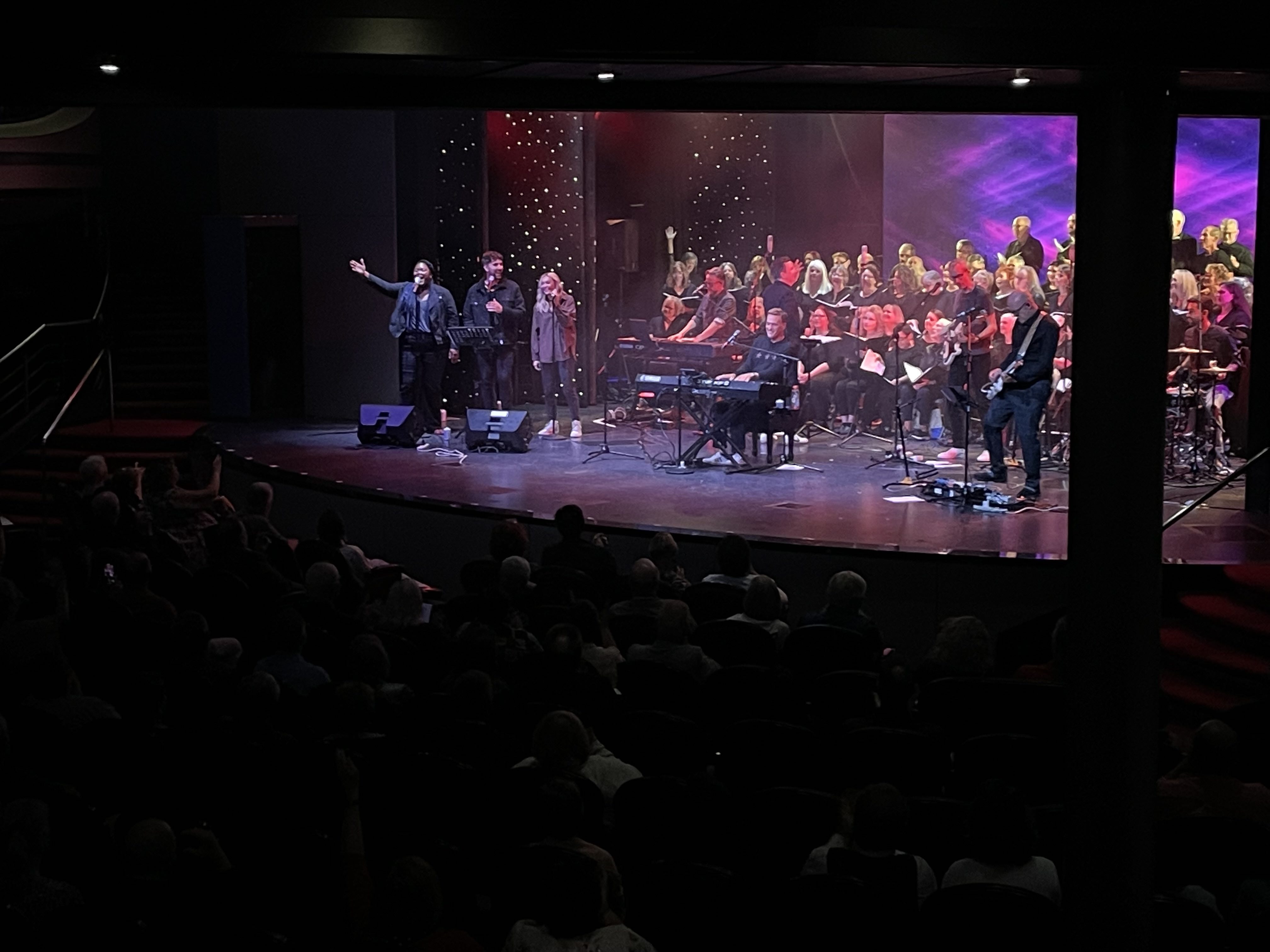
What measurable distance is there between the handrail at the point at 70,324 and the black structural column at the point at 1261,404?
28.5 feet

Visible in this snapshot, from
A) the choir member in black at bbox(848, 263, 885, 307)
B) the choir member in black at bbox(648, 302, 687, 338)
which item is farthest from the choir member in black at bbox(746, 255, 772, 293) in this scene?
the choir member in black at bbox(848, 263, 885, 307)

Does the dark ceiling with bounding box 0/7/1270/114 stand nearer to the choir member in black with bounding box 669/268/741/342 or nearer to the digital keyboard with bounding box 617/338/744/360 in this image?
the digital keyboard with bounding box 617/338/744/360

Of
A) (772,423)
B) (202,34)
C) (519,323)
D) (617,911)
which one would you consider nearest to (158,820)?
(617,911)

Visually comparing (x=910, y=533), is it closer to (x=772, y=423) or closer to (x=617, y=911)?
(x=772, y=423)

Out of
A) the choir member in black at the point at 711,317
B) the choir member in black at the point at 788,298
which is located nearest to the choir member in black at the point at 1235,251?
the choir member in black at the point at 788,298

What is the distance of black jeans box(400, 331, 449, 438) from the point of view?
44.5 feet

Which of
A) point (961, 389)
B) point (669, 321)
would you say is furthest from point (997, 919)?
point (669, 321)

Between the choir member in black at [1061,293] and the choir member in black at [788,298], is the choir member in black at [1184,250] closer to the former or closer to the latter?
the choir member in black at [1061,293]

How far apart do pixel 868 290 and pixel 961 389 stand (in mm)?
3302

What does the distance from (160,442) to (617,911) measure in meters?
9.64

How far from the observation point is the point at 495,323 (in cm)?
1342

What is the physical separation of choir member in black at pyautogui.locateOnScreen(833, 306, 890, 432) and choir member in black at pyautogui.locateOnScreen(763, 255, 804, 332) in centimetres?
54

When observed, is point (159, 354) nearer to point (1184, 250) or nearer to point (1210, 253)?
point (1184, 250)

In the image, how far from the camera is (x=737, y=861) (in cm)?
460
